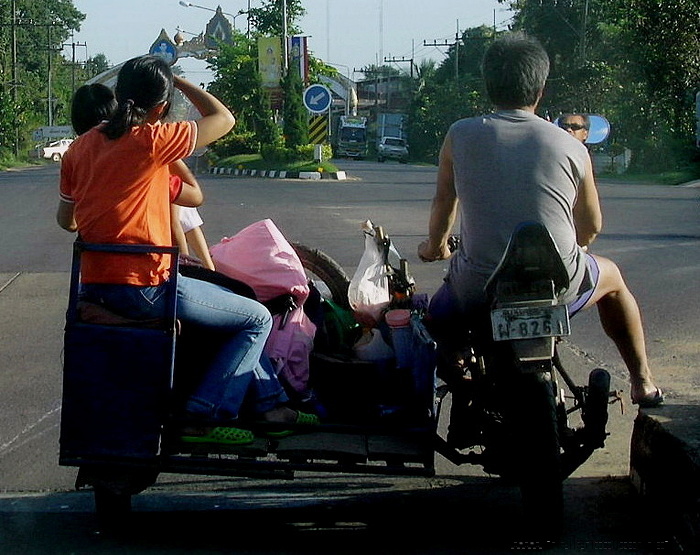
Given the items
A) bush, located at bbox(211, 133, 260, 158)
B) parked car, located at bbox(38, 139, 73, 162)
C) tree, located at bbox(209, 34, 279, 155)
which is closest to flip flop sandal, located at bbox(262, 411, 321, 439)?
tree, located at bbox(209, 34, 279, 155)

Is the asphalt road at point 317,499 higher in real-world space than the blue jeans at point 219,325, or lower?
lower

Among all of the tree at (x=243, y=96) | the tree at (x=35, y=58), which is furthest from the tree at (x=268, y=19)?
the tree at (x=35, y=58)

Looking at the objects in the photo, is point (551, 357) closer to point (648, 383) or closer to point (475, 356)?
point (475, 356)

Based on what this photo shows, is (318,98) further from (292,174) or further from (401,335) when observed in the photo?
(401,335)

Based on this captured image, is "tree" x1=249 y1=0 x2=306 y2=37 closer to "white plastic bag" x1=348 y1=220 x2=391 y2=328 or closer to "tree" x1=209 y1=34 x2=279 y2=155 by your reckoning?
"tree" x1=209 y1=34 x2=279 y2=155

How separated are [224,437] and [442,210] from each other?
3.97 feet

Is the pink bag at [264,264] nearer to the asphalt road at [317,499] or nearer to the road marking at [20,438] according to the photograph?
the asphalt road at [317,499]

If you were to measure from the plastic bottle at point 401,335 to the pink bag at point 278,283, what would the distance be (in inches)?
14.5

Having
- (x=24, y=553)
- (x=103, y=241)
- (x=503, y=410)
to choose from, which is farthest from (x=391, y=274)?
(x=24, y=553)

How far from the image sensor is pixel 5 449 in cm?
578

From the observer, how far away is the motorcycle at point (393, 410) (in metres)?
4.10

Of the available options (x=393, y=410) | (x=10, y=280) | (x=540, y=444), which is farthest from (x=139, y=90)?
(x=10, y=280)

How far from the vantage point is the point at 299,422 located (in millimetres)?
4496

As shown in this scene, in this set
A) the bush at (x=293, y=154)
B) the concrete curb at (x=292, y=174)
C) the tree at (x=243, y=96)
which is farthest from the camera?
the tree at (x=243, y=96)
